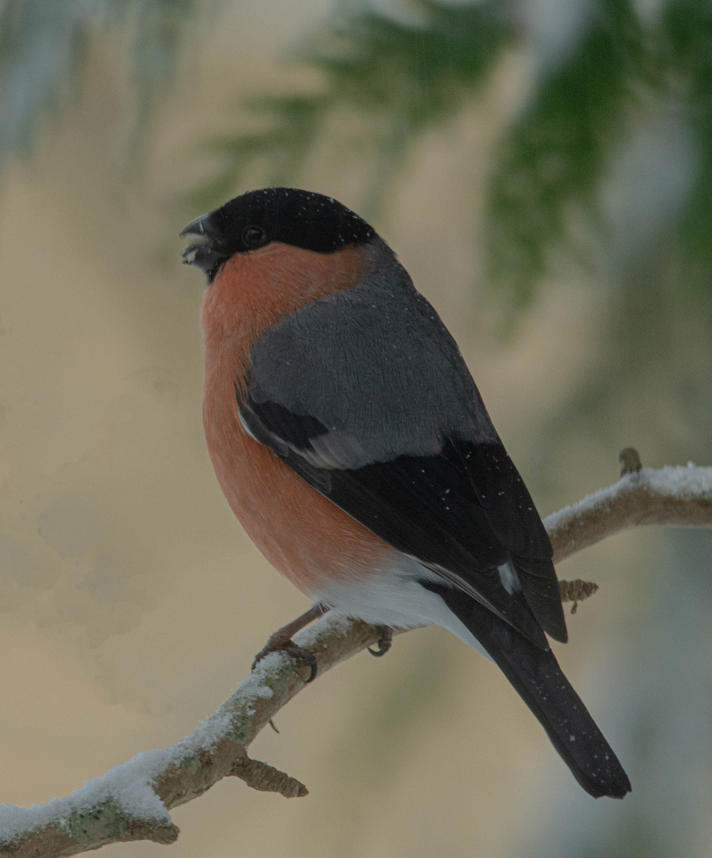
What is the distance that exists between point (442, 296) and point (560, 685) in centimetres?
79

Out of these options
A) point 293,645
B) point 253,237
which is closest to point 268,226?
point 253,237

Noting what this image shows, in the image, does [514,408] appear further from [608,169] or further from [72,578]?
[72,578]

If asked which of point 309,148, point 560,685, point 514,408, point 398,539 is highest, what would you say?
point 309,148

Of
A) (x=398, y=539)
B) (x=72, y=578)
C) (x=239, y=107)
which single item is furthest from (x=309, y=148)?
(x=72, y=578)

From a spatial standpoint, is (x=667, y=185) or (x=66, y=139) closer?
(x=667, y=185)

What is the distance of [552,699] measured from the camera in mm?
994

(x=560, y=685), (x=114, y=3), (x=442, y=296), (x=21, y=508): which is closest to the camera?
(x=560, y=685)

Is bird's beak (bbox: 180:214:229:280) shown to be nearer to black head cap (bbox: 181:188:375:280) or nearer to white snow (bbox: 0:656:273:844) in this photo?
black head cap (bbox: 181:188:375:280)

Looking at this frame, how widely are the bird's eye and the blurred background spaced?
0.06 meters

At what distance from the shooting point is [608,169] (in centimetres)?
125

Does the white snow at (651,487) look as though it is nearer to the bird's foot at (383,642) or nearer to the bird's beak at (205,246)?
the bird's foot at (383,642)

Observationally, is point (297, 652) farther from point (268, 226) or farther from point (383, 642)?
point (268, 226)

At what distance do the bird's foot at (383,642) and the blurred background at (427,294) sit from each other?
8 cm

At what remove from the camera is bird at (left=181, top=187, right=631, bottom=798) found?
104cm
